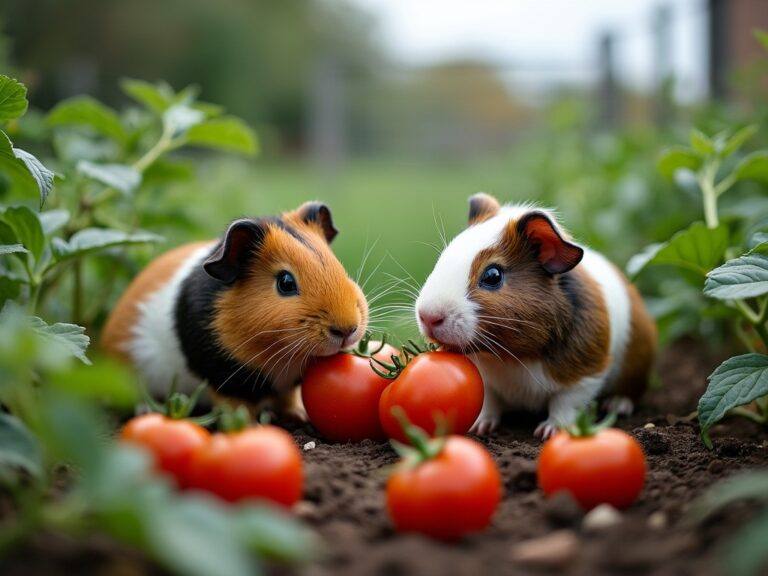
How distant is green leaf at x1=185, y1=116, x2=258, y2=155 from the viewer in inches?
167

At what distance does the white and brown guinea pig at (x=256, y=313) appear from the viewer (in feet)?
10.6

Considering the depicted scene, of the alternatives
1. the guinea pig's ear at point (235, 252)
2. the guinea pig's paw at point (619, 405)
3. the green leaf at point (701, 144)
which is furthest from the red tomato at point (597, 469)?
the green leaf at point (701, 144)

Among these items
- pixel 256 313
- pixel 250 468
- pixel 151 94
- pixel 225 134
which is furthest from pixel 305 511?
pixel 151 94

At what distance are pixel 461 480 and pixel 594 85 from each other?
11231 mm

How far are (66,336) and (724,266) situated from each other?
2340 millimetres

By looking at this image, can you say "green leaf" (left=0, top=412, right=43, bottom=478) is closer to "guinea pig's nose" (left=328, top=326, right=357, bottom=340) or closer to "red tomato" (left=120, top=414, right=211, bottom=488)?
"red tomato" (left=120, top=414, right=211, bottom=488)

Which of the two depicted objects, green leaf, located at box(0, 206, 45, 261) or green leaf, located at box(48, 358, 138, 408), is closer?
green leaf, located at box(48, 358, 138, 408)

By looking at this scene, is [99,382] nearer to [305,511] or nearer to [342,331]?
[305,511]

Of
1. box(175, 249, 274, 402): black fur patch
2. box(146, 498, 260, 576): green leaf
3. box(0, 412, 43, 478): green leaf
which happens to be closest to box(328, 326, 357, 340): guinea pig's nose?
box(175, 249, 274, 402): black fur patch

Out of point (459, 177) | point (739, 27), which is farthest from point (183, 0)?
point (739, 27)

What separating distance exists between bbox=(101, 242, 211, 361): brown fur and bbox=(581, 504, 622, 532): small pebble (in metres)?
2.43

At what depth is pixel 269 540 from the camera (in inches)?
64.1

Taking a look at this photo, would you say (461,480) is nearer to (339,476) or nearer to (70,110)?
(339,476)

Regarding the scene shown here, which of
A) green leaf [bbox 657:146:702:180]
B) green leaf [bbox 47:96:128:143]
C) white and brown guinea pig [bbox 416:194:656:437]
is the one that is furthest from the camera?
green leaf [bbox 47:96:128:143]
